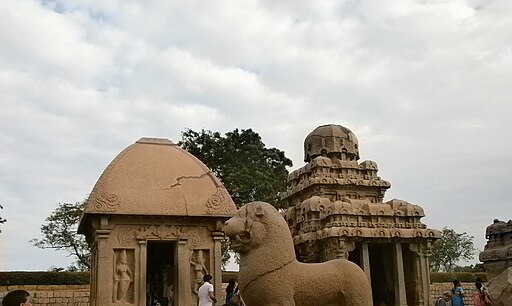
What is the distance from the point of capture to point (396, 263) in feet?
53.2

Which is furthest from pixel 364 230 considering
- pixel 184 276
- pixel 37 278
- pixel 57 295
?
pixel 37 278

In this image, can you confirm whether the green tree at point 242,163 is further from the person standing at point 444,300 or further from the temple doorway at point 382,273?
the person standing at point 444,300

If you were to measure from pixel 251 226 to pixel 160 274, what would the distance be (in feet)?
24.8

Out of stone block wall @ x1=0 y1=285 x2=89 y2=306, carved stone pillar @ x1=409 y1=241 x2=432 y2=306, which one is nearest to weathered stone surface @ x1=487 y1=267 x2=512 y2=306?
carved stone pillar @ x1=409 y1=241 x2=432 y2=306

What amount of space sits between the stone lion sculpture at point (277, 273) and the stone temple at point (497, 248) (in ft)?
34.3

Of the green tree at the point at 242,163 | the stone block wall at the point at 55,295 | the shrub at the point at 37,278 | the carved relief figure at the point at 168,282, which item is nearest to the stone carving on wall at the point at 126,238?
the carved relief figure at the point at 168,282

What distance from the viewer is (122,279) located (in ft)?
37.7

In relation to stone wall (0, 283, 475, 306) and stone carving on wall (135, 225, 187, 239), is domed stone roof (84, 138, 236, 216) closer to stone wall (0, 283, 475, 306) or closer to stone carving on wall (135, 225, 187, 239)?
stone carving on wall (135, 225, 187, 239)

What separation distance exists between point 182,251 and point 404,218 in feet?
25.6

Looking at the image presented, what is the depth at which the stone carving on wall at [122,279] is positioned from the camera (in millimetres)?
11383

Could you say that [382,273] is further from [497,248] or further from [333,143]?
[333,143]

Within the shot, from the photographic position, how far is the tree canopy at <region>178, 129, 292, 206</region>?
28.3m

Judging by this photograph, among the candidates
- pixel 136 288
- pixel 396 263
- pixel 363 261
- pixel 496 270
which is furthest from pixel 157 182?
pixel 496 270

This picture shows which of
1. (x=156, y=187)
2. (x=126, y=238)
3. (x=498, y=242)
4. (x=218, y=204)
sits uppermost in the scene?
(x=156, y=187)
